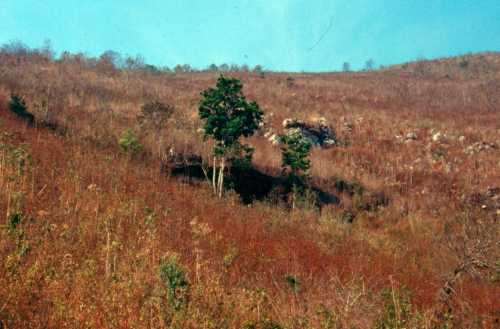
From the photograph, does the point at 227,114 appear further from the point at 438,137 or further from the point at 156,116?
the point at 438,137

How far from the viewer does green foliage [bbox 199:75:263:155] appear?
50.7 feet

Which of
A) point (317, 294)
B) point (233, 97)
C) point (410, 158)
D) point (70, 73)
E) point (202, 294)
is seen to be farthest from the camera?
point (70, 73)

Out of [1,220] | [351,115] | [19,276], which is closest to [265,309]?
[19,276]

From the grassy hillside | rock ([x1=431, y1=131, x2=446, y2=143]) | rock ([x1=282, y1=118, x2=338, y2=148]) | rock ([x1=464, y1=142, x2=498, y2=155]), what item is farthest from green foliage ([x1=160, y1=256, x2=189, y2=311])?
rock ([x1=431, y1=131, x2=446, y2=143])

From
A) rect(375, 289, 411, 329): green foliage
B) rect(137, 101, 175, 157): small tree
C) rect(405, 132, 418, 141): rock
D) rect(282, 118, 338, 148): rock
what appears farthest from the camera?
rect(405, 132, 418, 141): rock

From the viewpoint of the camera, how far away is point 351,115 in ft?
124

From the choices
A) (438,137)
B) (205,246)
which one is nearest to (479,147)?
(438,137)

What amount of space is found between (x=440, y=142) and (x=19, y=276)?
108ft

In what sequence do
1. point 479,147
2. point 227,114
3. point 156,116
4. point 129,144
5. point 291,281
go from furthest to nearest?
point 479,147
point 156,116
point 227,114
point 129,144
point 291,281

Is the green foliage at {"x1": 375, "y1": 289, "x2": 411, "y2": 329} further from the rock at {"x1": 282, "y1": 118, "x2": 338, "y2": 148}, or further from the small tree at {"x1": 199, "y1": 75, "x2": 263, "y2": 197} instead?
the rock at {"x1": 282, "y1": 118, "x2": 338, "y2": 148}

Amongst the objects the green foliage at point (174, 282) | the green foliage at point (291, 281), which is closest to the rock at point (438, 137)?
the green foliage at point (291, 281)

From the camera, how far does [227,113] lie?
15891 mm

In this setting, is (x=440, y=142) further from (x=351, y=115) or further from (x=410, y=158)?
(x=351, y=115)

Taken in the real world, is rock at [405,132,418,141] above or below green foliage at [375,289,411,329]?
above
